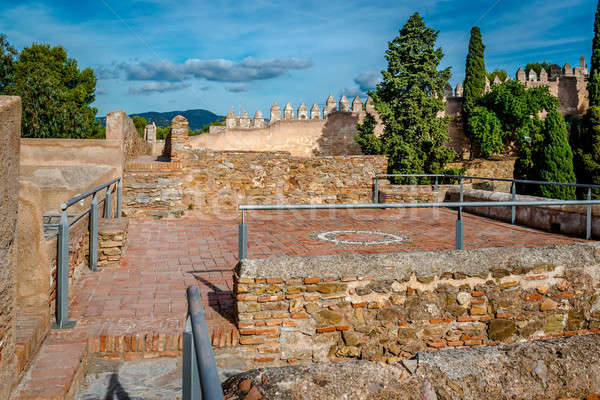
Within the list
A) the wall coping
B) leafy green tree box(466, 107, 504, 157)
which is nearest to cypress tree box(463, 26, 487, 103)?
leafy green tree box(466, 107, 504, 157)

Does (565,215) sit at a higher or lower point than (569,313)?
higher

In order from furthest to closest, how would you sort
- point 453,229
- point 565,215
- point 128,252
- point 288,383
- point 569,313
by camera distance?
point 453,229, point 565,215, point 128,252, point 569,313, point 288,383

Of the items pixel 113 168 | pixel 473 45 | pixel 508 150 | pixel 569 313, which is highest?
pixel 473 45

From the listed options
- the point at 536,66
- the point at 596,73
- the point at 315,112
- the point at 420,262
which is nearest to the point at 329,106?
the point at 315,112

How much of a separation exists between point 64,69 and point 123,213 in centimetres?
2839

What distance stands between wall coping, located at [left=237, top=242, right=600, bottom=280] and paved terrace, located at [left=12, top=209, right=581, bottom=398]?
0.63 m

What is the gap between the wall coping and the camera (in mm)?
3773

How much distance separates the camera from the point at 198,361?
1.18 metres

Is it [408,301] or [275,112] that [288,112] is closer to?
[275,112]

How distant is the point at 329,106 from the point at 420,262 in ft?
87.6

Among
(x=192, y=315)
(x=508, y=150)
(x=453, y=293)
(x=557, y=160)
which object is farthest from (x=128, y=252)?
(x=508, y=150)

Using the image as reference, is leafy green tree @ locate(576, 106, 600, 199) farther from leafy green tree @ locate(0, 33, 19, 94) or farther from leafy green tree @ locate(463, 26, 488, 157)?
leafy green tree @ locate(0, 33, 19, 94)

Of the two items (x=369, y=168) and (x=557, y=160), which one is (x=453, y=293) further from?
(x=557, y=160)

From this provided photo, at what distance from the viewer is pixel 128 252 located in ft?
20.9
